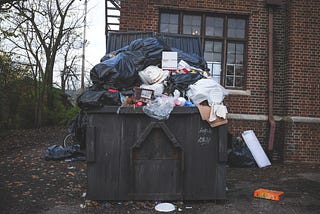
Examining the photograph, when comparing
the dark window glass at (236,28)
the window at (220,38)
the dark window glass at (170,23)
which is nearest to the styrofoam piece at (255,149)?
the window at (220,38)

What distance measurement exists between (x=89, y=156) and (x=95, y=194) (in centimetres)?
54

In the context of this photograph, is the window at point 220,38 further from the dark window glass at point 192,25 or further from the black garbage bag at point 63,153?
the black garbage bag at point 63,153

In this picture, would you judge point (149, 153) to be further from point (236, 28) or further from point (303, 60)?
point (303, 60)

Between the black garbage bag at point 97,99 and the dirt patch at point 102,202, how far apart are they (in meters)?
1.38

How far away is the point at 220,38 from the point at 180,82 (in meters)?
4.37

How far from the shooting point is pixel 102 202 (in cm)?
433

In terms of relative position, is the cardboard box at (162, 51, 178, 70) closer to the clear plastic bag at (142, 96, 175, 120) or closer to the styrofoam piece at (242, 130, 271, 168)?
the clear plastic bag at (142, 96, 175, 120)

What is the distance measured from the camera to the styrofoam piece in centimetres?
756

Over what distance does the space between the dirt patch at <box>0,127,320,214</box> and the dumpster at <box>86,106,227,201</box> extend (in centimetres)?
26

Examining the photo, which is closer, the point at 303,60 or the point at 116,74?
the point at 116,74

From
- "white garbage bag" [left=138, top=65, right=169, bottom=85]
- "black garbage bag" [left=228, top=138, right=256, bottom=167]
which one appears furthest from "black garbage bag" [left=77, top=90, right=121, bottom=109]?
"black garbage bag" [left=228, top=138, right=256, bottom=167]

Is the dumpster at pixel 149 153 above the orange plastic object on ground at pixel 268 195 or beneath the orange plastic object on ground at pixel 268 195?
above

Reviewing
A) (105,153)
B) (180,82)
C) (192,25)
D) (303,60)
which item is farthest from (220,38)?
(105,153)

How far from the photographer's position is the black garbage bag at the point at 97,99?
408 cm
